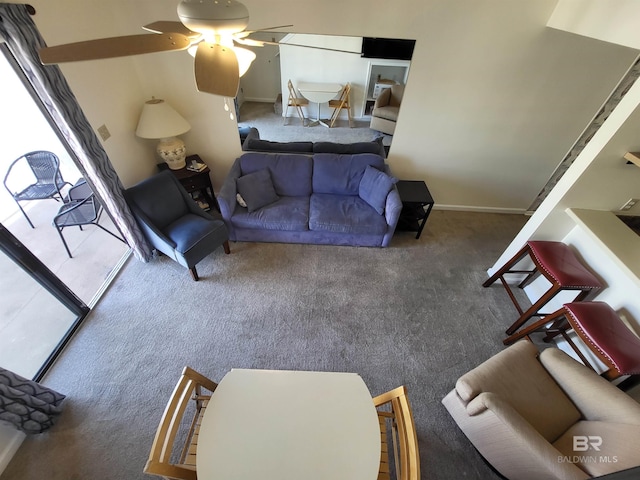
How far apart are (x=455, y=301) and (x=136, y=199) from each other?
3.08 meters

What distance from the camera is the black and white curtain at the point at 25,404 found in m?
1.50

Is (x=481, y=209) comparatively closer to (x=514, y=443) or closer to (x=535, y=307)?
(x=535, y=307)

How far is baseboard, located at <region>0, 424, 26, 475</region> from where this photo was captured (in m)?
1.57

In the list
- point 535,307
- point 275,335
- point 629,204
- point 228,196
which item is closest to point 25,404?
point 275,335

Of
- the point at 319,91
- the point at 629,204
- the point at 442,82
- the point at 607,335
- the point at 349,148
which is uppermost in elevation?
the point at 442,82

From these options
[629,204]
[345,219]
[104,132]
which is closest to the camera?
[629,204]

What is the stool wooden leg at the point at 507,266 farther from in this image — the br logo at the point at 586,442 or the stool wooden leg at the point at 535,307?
the br logo at the point at 586,442

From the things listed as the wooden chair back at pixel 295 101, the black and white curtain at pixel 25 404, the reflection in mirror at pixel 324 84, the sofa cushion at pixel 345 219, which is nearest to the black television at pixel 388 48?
the reflection in mirror at pixel 324 84

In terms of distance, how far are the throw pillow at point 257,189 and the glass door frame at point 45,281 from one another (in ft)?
5.36

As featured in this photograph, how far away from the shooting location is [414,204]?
2.90m

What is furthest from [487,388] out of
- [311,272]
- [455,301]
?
[311,272]

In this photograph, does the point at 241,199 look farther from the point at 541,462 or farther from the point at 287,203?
the point at 541,462

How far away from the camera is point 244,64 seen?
1.03 meters

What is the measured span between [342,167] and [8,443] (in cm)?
326
